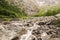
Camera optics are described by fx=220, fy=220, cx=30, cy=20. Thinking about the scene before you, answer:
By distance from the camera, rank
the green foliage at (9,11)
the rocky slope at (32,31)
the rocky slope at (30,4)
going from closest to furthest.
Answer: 1. the rocky slope at (32,31)
2. the green foliage at (9,11)
3. the rocky slope at (30,4)

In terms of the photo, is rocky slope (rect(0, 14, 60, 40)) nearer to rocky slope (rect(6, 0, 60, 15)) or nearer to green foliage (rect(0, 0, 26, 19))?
green foliage (rect(0, 0, 26, 19))

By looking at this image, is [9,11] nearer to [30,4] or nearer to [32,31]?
[32,31]

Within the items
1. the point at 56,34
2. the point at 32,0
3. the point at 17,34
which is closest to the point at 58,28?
the point at 56,34

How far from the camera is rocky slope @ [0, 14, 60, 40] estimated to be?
2819 cm

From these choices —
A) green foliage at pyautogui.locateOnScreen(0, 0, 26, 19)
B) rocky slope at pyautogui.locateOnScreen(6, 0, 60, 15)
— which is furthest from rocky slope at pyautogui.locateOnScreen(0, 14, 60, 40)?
rocky slope at pyautogui.locateOnScreen(6, 0, 60, 15)

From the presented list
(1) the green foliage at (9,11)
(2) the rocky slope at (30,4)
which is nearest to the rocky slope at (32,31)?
(1) the green foliage at (9,11)

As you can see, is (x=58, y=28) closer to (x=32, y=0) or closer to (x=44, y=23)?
(x=44, y=23)

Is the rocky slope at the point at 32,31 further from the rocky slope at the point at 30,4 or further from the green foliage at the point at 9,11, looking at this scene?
the rocky slope at the point at 30,4

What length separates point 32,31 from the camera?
30469 millimetres

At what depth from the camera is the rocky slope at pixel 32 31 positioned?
92.5 feet

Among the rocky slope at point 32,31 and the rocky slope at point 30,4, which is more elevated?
the rocky slope at point 30,4

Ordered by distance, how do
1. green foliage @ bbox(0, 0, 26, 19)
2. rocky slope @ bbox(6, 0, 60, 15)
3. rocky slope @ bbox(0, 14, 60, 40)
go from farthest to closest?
rocky slope @ bbox(6, 0, 60, 15), green foliage @ bbox(0, 0, 26, 19), rocky slope @ bbox(0, 14, 60, 40)

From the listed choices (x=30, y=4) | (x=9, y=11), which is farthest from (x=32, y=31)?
(x=30, y=4)

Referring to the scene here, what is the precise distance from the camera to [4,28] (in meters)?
30.0
